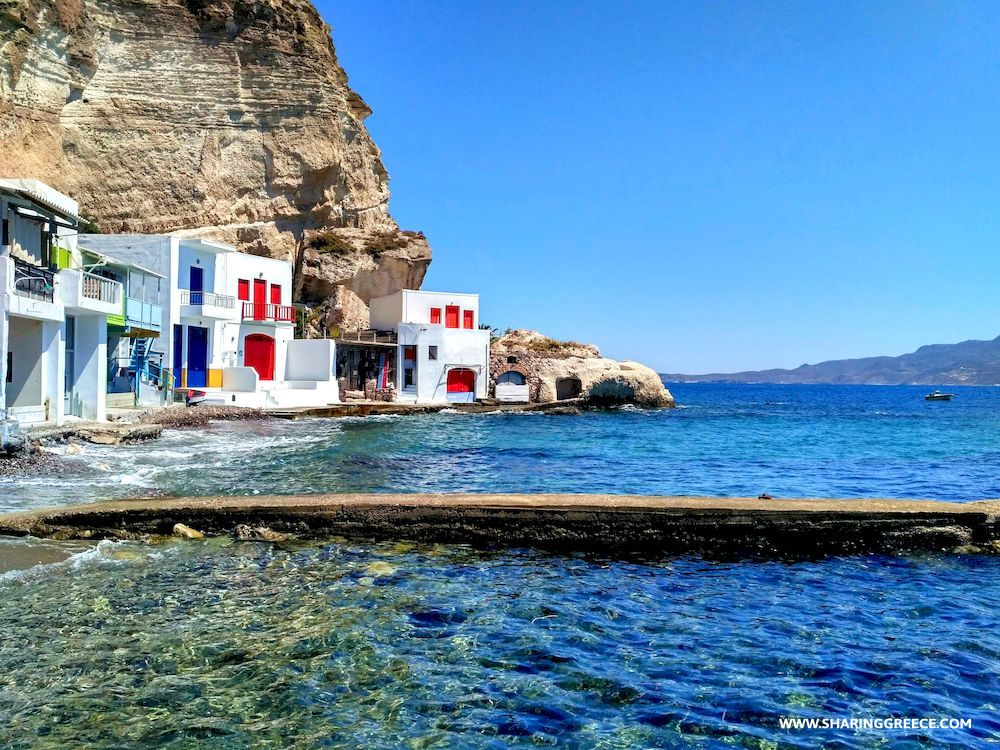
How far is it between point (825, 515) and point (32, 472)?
12.7 meters

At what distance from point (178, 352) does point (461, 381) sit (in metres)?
17.4

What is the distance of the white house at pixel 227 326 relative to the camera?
32.0 m

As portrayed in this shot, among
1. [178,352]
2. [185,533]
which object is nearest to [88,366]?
[178,352]

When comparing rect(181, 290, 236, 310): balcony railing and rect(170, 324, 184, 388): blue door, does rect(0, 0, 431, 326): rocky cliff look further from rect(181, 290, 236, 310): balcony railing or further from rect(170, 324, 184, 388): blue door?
rect(170, 324, 184, 388): blue door

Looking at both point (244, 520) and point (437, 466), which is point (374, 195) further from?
point (244, 520)

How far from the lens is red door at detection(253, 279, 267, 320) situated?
123ft

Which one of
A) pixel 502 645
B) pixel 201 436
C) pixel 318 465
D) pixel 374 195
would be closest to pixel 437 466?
pixel 318 465

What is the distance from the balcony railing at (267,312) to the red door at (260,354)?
3.38 feet

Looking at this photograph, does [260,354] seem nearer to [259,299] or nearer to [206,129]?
[259,299]

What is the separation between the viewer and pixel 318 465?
676 inches

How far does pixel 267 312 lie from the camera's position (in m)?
38.1

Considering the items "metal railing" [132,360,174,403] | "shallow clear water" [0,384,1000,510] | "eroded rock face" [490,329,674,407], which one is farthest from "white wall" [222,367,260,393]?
"eroded rock face" [490,329,674,407]

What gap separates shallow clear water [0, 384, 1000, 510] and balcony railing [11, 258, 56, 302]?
3.86 metres

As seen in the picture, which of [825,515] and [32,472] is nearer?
[825,515]
